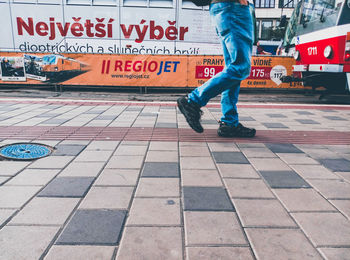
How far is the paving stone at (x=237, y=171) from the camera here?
2.61 meters

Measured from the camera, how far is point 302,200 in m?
2.14

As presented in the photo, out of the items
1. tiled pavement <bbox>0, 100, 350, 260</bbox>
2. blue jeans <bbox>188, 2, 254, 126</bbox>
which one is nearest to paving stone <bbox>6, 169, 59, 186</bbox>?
tiled pavement <bbox>0, 100, 350, 260</bbox>

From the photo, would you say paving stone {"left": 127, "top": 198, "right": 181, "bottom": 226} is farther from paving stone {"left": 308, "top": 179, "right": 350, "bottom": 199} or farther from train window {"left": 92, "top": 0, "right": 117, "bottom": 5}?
train window {"left": 92, "top": 0, "right": 117, "bottom": 5}

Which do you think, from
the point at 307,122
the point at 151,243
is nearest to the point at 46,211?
the point at 151,243

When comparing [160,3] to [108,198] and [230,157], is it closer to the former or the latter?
[230,157]

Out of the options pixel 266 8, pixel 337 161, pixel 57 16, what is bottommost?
pixel 337 161

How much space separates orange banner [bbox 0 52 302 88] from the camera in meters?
9.15

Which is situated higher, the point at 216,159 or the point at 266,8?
the point at 266,8

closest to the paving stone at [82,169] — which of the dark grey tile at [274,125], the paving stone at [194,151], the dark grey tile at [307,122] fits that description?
the paving stone at [194,151]

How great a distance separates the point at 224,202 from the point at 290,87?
26.8 ft

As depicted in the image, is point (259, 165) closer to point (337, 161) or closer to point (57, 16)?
point (337, 161)

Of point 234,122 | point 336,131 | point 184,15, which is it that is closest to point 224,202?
point 234,122

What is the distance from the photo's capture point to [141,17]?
12312 mm

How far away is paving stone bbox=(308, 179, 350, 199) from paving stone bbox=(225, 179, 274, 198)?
1.41 feet
